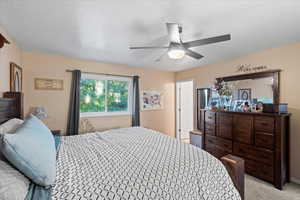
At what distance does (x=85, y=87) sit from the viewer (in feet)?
11.8

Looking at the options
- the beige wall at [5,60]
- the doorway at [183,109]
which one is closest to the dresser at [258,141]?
the doorway at [183,109]

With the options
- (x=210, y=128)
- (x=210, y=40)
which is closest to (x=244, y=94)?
(x=210, y=128)

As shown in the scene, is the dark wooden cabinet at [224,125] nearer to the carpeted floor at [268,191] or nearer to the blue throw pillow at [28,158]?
the carpeted floor at [268,191]

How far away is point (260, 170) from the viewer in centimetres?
245

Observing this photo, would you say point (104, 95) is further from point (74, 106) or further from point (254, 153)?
point (254, 153)

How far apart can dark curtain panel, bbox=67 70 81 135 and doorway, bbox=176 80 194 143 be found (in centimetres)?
299

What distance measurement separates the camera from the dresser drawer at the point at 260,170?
7.68ft

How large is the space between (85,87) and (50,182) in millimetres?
2967

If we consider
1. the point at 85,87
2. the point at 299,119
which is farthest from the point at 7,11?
the point at 299,119

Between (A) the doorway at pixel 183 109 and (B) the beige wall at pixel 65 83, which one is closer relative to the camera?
(B) the beige wall at pixel 65 83

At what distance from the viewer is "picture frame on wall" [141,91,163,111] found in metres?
4.33

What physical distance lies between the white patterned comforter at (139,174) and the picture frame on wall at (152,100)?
8.83 ft

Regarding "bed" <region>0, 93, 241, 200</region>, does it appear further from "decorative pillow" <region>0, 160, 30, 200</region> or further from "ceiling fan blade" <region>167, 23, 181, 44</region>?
"ceiling fan blade" <region>167, 23, 181, 44</region>

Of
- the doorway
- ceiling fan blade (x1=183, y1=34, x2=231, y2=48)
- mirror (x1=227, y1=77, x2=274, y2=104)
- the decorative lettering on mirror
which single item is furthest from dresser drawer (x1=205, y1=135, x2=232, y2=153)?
ceiling fan blade (x1=183, y1=34, x2=231, y2=48)
